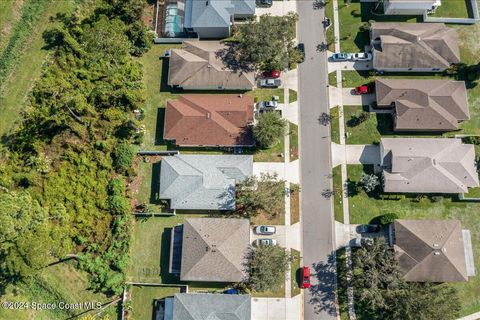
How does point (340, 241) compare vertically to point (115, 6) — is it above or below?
below

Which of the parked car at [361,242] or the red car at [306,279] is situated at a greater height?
the parked car at [361,242]

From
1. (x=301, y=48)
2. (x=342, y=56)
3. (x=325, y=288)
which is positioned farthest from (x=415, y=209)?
(x=301, y=48)

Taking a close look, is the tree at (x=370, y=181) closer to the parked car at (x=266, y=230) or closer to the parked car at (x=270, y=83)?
the parked car at (x=266, y=230)

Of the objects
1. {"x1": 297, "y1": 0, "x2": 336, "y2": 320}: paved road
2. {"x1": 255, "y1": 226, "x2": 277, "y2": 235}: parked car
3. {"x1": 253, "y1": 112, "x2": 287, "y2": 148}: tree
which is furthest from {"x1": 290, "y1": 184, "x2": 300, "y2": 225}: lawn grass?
{"x1": 253, "y1": 112, "x2": 287, "y2": 148}: tree

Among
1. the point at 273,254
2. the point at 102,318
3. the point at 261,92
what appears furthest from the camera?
the point at 261,92

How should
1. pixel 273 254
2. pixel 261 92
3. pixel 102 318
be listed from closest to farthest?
pixel 273 254 → pixel 102 318 → pixel 261 92

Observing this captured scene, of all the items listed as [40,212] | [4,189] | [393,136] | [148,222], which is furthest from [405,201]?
[4,189]

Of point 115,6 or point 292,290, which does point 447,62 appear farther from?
point 115,6

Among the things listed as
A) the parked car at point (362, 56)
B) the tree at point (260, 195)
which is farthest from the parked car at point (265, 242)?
the parked car at point (362, 56)
